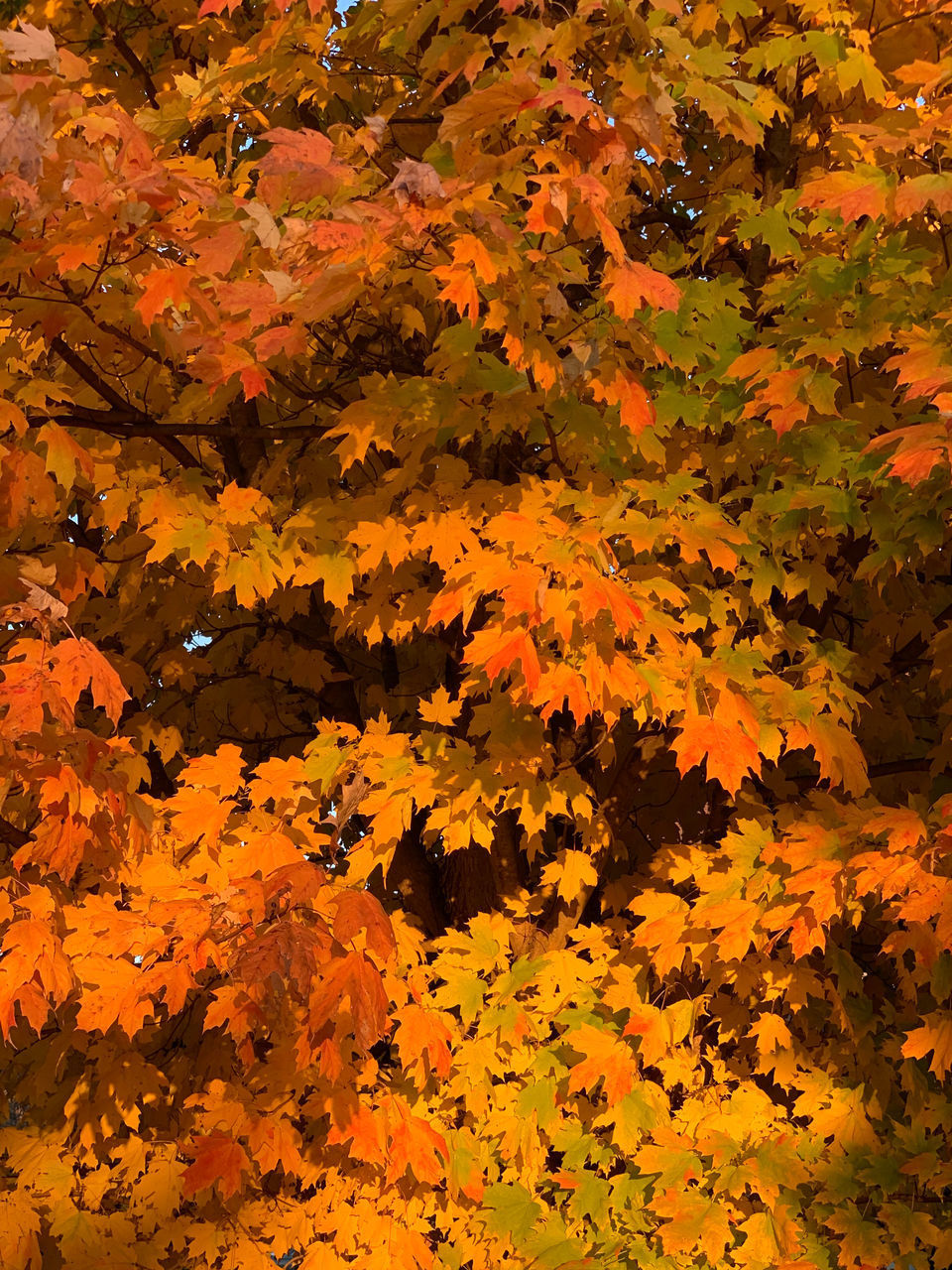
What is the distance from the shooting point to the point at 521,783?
14.1ft

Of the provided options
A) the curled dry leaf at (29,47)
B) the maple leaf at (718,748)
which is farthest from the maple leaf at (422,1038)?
the curled dry leaf at (29,47)

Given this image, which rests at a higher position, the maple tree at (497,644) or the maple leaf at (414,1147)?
the maple tree at (497,644)

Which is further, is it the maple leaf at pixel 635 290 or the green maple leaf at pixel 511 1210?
the green maple leaf at pixel 511 1210

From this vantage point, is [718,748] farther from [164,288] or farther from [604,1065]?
[164,288]

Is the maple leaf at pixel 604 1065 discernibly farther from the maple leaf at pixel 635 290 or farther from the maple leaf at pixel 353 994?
the maple leaf at pixel 635 290

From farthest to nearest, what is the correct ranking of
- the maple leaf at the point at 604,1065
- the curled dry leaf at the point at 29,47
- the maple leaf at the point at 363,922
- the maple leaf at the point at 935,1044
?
the maple leaf at the point at 604,1065 < the maple leaf at the point at 935,1044 < the maple leaf at the point at 363,922 < the curled dry leaf at the point at 29,47

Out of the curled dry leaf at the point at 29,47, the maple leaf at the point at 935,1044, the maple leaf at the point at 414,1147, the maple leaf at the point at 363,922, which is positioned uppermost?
the curled dry leaf at the point at 29,47

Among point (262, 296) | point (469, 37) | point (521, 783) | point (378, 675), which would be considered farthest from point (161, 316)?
point (378, 675)

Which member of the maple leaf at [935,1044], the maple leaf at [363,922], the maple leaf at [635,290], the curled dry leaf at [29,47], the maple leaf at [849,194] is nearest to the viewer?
the curled dry leaf at [29,47]

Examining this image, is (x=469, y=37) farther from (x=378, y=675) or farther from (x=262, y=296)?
(x=378, y=675)

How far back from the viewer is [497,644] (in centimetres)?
334

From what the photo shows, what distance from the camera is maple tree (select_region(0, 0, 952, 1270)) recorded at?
3.51 m

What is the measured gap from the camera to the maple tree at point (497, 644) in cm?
351

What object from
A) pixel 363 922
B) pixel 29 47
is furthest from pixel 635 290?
pixel 363 922
